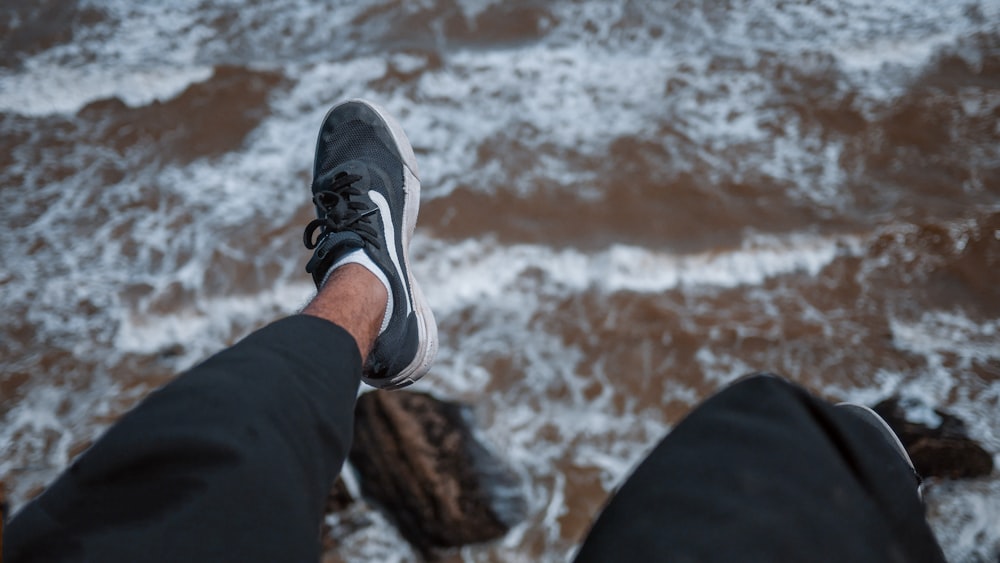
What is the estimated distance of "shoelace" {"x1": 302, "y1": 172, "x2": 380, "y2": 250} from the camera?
1.94m

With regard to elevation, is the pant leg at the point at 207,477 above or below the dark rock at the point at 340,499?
above

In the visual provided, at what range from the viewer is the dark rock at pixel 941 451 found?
6.66 feet

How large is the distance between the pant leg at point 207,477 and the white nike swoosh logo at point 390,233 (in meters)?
0.72

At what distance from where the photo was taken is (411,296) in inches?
78.3

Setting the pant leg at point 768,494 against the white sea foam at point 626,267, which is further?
the white sea foam at point 626,267

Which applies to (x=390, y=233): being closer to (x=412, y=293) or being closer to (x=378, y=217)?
(x=378, y=217)

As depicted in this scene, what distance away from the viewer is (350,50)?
3600 mm

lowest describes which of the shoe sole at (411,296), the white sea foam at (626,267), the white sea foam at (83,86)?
the white sea foam at (626,267)

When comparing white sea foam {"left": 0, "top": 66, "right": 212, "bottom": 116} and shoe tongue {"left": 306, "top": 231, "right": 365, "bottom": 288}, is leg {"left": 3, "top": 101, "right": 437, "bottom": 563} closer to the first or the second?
shoe tongue {"left": 306, "top": 231, "right": 365, "bottom": 288}

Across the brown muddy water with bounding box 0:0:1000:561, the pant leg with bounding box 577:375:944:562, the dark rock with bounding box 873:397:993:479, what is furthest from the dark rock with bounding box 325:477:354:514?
the dark rock with bounding box 873:397:993:479

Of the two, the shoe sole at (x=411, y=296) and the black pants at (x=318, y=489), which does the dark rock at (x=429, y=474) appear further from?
the black pants at (x=318, y=489)

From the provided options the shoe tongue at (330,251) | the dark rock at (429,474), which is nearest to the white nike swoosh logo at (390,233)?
the shoe tongue at (330,251)

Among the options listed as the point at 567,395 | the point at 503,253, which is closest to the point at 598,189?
the point at 503,253

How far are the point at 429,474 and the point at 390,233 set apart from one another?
0.81 metres
